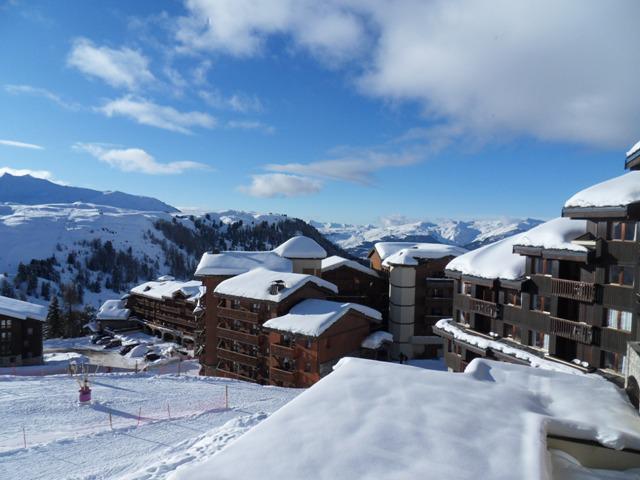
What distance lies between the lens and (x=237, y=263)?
4559 cm

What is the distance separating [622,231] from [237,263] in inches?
1477

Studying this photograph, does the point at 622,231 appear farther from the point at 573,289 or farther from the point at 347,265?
the point at 347,265

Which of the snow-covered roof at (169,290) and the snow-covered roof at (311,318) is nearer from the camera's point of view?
the snow-covered roof at (311,318)

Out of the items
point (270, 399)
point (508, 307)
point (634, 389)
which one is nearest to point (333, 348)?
point (270, 399)

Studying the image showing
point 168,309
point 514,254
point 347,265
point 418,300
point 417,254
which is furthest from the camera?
point 168,309

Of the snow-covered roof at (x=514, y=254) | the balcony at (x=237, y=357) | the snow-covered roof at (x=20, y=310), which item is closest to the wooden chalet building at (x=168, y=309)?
the snow-covered roof at (x=20, y=310)

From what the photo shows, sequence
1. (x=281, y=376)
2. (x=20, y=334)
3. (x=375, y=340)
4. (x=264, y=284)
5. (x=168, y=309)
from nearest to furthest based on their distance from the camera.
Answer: (x=281, y=376)
(x=375, y=340)
(x=264, y=284)
(x=20, y=334)
(x=168, y=309)

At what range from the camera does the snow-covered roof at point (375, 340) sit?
114 feet

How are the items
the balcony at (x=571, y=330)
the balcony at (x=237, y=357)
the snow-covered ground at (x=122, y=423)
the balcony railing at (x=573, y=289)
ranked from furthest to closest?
the balcony at (x=237, y=357) < the balcony at (x=571, y=330) < the balcony railing at (x=573, y=289) < the snow-covered ground at (x=122, y=423)

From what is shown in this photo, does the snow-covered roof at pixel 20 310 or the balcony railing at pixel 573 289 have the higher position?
the balcony railing at pixel 573 289

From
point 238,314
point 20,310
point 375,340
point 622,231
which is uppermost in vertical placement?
point 622,231

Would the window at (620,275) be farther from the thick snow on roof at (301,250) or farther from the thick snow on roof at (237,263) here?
the thick snow on roof at (237,263)

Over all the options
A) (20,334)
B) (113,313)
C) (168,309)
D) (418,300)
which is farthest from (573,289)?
(113,313)

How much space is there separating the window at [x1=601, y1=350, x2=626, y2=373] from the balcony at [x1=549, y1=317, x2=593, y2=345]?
0.92 meters
